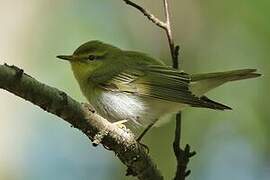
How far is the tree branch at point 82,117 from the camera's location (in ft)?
6.71

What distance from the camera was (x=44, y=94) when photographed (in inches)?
84.3

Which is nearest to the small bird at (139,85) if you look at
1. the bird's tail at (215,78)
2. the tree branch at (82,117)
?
the bird's tail at (215,78)

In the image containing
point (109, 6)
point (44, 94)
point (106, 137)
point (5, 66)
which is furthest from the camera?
point (109, 6)

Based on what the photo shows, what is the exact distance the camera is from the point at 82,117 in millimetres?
2301

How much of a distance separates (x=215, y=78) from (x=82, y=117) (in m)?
1.43

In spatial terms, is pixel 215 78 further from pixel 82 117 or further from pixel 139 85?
pixel 82 117

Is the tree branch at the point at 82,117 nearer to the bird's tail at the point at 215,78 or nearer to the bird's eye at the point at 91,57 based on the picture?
the bird's tail at the point at 215,78

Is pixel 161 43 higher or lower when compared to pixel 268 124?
higher

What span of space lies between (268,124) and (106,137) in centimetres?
266

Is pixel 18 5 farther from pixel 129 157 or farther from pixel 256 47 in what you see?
pixel 129 157

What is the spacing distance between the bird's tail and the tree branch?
0.94 metres

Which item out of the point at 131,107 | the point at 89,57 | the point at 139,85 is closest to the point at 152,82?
the point at 139,85

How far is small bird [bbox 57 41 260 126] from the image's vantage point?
139 inches

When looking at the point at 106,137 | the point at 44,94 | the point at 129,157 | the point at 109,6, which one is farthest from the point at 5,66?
the point at 109,6
